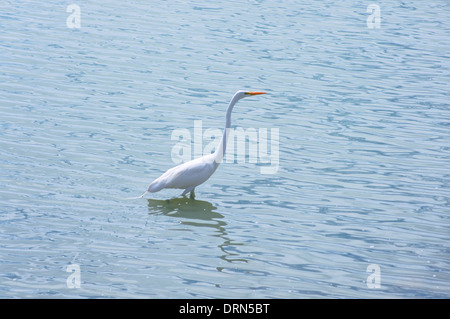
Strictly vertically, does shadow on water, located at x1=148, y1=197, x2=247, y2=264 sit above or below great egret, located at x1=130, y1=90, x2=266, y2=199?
below

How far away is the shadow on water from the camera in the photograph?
831cm

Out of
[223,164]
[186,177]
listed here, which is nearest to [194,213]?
[186,177]

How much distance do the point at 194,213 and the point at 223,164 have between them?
6.11 ft

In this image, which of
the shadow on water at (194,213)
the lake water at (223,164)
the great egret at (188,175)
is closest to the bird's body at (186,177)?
the great egret at (188,175)

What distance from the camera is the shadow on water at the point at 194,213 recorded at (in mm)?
8312

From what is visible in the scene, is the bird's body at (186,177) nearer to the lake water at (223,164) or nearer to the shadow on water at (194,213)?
the shadow on water at (194,213)

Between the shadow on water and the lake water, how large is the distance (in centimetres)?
3

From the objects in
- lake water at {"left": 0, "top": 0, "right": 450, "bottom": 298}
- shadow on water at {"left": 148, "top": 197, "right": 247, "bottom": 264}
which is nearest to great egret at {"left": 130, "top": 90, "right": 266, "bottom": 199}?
shadow on water at {"left": 148, "top": 197, "right": 247, "bottom": 264}

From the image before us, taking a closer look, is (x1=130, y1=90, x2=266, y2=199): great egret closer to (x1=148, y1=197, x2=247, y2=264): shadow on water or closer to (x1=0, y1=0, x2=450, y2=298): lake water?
(x1=148, y1=197, x2=247, y2=264): shadow on water

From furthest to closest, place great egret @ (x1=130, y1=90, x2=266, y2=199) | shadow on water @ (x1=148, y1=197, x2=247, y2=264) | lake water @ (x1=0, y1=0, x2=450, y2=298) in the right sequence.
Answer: great egret @ (x1=130, y1=90, x2=266, y2=199) → shadow on water @ (x1=148, y1=197, x2=247, y2=264) → lake water @ (x1=0, y1=0, x2=450, y2=298)

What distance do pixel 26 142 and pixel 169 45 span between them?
7.18 metres

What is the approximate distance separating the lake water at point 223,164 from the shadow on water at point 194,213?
0.03 m

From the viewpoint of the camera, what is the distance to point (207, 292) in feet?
22.6

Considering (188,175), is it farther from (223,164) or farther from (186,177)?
(223,164)
